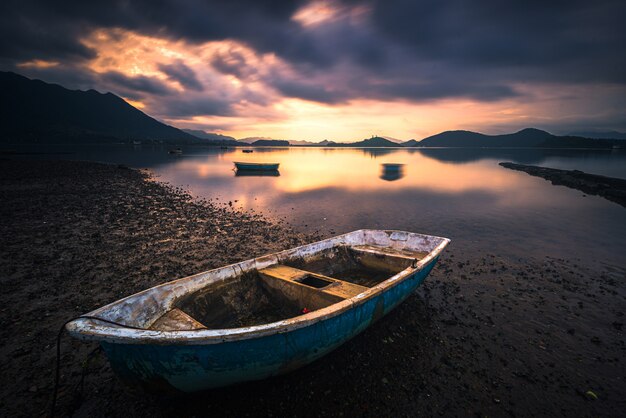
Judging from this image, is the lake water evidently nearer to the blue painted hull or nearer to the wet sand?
the wet sand

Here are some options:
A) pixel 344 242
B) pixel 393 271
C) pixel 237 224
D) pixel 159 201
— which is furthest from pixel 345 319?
pixel 159 201

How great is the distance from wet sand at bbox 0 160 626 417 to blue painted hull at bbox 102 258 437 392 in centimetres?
91

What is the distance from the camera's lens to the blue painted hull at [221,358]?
382cm

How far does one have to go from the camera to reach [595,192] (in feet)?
102

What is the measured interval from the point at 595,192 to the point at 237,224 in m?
38.1

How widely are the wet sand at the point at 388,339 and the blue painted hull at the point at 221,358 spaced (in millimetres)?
911

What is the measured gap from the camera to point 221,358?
404 cm

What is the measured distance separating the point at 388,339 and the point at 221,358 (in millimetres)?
4229

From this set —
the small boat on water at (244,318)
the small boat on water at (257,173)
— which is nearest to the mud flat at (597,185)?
the small boat on water at (244,318)

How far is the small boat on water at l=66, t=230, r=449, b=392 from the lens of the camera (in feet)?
12.6

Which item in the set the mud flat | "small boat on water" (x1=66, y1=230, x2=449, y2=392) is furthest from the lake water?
"small boat on water" (x1=66, y1=230, x2=449, y2=392)

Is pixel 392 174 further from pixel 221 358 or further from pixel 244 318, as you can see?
pixel 221 358

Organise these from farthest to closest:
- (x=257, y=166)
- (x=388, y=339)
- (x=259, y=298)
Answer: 1. (x=257, y=166)
2. (x=259, y=298)
3. (x=388, y=339)

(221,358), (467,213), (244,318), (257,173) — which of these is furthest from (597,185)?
(221,358)
